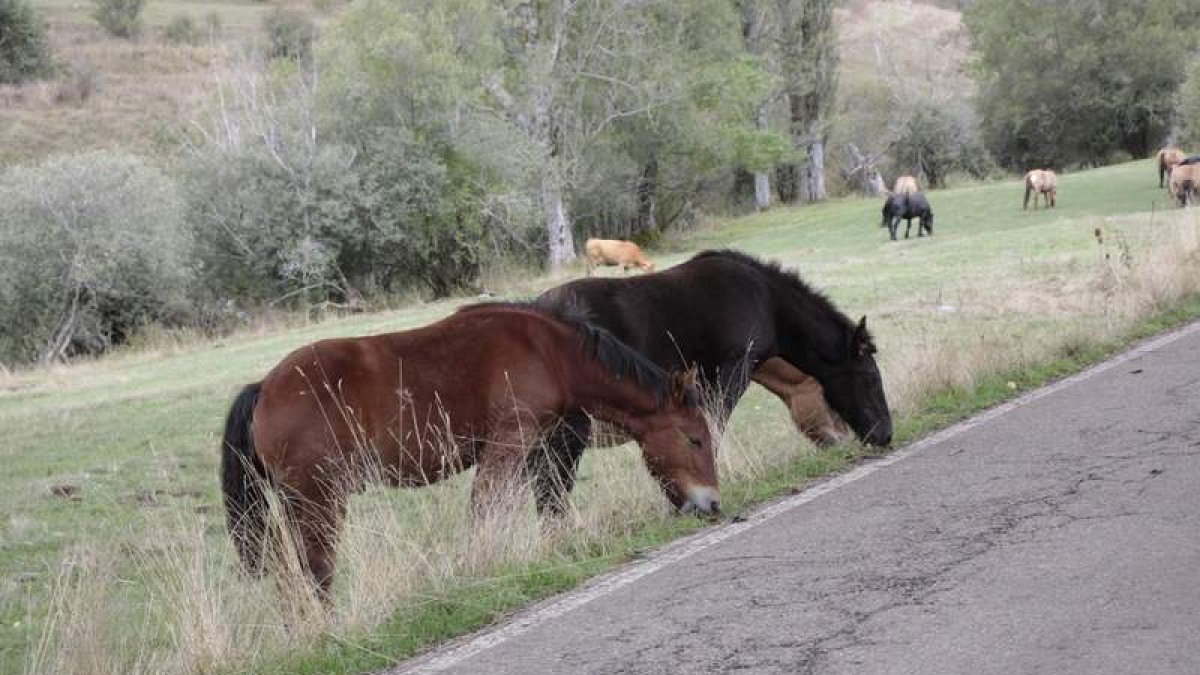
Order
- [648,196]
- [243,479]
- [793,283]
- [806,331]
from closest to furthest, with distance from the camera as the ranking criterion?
[243,479]
[806,331]
[793,283]
[648,196]

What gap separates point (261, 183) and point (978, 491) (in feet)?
98.9

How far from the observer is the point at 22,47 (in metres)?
68.6

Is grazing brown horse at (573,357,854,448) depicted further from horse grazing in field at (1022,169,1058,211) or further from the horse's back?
horse grazing in field at (1022,169,1058,211)

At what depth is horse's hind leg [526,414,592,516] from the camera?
8.38 m

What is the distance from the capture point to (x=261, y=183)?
3519cm

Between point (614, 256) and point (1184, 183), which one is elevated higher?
point (1184, 183)

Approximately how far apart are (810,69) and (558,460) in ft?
159

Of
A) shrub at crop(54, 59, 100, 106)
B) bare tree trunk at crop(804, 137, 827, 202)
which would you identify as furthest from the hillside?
bare tree trunk at crop(804, 137, 827, 202)

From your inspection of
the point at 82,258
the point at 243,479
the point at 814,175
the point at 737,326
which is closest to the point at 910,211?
the point at 82,258

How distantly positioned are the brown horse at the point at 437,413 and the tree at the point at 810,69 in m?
48.1

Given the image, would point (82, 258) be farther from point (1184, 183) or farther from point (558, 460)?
point (1184, 183)

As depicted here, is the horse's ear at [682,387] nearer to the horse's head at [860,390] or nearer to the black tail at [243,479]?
the horse's head at [860,390]

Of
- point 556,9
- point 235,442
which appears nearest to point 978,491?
point 235,442

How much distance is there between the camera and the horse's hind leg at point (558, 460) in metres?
8.38
